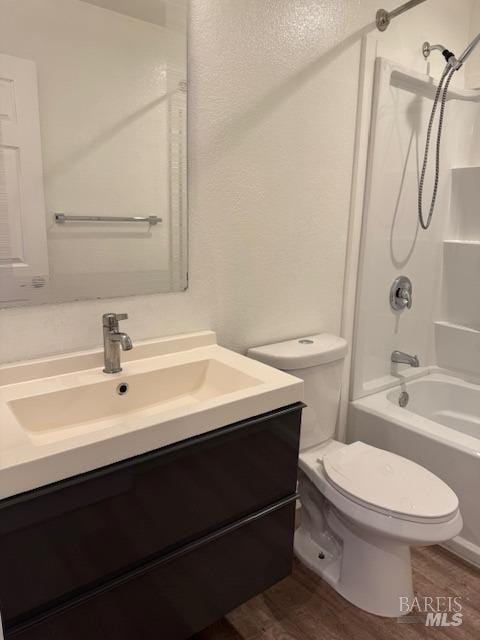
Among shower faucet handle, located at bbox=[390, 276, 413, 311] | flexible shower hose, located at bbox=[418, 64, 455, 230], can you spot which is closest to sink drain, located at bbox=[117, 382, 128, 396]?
shower faucet handle, located at bbox=[390, 276, 413, 311]

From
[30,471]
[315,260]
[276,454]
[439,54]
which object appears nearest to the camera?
[30,471]

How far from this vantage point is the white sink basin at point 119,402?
0.85m

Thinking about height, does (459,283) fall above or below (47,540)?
above

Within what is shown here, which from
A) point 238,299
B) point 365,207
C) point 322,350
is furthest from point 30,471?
point 365,207

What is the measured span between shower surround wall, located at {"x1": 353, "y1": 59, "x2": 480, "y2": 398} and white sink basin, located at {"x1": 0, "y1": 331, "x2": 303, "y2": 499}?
0.93m

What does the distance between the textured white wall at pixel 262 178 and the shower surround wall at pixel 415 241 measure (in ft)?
0.51

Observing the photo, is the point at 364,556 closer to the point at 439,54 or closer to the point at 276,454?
the point at 276,454

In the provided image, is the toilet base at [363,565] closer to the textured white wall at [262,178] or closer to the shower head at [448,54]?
the textured white wall at [262,178]

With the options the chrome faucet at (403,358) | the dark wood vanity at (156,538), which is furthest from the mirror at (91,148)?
the chrome faucet at (403,358)

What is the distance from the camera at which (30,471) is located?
810mm

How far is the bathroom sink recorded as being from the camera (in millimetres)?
1125

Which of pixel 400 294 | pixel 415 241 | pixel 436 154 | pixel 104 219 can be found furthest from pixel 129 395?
pixel 436 154

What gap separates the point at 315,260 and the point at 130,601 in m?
1.31

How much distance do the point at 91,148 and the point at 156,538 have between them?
993 millimetres
